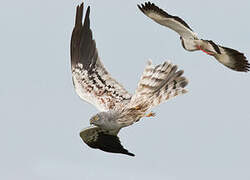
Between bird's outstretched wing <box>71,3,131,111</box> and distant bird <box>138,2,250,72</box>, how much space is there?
5.82ft

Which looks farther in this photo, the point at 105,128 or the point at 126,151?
the point at 126,151

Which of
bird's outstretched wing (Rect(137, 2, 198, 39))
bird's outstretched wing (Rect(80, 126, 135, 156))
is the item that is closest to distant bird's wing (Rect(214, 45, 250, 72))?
bird's outstretched wing (Rect(137, 2, 198, 39))

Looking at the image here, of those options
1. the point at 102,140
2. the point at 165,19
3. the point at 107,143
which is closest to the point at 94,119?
the point at 102,140

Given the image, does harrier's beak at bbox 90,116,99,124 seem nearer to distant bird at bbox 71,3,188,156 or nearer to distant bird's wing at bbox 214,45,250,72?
distant bird at bbox 71,3,188,156

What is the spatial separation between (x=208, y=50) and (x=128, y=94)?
7.02 feet

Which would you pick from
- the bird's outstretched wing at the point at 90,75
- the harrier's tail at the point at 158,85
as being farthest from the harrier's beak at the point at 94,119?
the harrier's tail at the point at 158,85

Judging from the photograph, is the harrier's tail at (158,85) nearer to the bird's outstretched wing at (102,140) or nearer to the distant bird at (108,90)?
the distant bird at (108,90)

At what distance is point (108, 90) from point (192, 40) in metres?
2.30

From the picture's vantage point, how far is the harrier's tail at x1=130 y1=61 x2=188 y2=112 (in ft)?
48.7

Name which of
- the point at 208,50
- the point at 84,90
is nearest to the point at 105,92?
the point at 84,90

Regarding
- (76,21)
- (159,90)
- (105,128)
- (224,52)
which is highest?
(76,21)

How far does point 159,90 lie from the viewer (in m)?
15.0

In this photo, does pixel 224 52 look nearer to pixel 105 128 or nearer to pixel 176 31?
pixel 176 31

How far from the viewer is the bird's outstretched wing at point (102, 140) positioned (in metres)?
15.3
